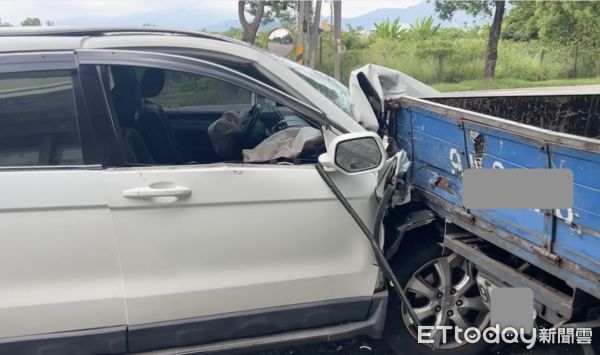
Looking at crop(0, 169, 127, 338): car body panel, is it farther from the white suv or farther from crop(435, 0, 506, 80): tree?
crop(435, 0, 506, 80): tree

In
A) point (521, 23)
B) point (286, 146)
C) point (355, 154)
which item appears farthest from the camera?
point (521, 23)

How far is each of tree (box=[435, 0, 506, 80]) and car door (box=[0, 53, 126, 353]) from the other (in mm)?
18230

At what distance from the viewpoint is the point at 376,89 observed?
3.01 m

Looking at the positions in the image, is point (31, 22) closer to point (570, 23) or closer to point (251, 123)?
point (251, 123)

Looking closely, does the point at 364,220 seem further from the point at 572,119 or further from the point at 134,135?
the point at 572,119

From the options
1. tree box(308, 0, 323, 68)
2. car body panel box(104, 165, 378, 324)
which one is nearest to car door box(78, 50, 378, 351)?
car body panel box(104, 165, 378, 324)

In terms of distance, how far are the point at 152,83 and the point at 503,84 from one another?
17080 millimetres

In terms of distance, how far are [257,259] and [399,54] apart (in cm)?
1852

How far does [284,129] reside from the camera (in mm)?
2889

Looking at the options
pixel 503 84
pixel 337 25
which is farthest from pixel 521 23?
pixel 337 25

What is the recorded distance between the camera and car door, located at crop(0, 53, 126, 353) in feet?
7.23

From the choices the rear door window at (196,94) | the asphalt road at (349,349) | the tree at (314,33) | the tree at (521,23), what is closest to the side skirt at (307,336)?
the asphalt road at (349,349)

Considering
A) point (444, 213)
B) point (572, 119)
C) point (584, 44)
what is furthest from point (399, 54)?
point (444, 213)

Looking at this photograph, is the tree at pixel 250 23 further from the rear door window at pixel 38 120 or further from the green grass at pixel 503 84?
the rear door window at pixel 38 120
